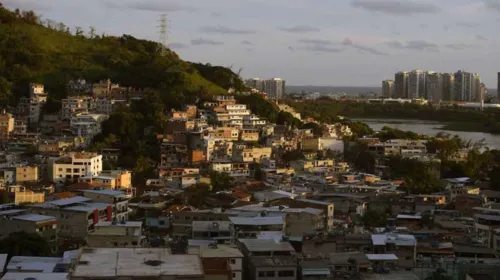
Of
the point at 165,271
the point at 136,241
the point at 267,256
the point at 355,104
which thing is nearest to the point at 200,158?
the point at 136,241

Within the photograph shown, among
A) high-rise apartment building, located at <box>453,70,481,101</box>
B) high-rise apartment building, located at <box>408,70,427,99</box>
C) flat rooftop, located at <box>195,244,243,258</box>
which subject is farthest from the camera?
high-rise apartment building, located at <box>408,70,427,99</box>

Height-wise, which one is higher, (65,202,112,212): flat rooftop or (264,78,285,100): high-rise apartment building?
(264,78,285,100): high-rise apartment building

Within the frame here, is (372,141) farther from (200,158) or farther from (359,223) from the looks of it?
(359,223)

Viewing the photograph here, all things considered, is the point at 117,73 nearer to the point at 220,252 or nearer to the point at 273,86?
the point at 220,252

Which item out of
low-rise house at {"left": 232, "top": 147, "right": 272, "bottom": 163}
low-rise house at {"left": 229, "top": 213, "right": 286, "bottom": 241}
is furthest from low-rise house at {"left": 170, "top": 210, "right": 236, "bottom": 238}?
low-rise house at {"left": 232, "top": 147, "right": 272, "bottom": 163}

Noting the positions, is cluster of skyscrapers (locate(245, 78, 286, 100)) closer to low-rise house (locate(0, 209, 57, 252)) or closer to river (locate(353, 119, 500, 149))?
river (locate(353, 119, 500, 149))

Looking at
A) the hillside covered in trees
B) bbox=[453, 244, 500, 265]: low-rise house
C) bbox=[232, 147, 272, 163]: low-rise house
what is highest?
the hillside covered in trees

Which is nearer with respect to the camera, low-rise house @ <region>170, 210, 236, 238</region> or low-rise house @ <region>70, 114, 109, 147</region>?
low-rise house @ <region>170, 210, 236, 238</region>
